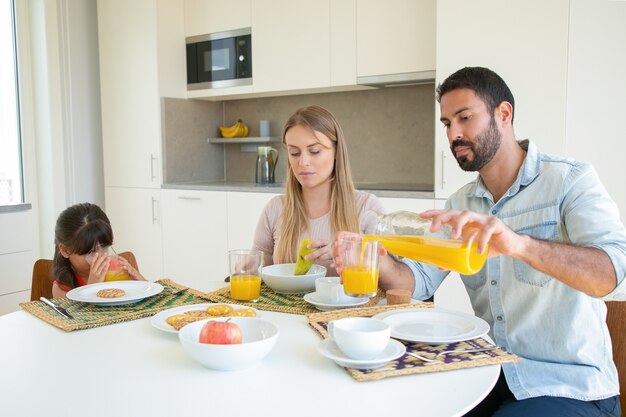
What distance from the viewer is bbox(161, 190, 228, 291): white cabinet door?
366 cm

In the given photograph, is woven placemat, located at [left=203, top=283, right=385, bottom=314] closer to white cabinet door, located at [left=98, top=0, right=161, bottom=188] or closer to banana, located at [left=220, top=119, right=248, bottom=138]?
white cabinet door, located at [left=98, top=0, right=161, bottom=188]

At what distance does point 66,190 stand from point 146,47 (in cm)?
115

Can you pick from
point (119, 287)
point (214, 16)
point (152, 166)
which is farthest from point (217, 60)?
point (119, 287)

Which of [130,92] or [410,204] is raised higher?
[130,92]

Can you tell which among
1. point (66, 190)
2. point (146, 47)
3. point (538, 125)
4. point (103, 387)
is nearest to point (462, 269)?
point (103, 387)

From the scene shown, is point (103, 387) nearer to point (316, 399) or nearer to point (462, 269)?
point (316, 399)

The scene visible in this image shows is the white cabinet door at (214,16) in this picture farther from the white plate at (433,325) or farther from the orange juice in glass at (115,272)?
the white plate at (433,325)

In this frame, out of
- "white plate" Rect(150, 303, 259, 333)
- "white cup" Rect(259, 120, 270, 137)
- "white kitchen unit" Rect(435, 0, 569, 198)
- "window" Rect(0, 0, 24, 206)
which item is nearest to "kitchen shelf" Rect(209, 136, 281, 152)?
"white cup" Rect(259, 120, 270, 137)

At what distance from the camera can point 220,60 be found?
12.3 feet

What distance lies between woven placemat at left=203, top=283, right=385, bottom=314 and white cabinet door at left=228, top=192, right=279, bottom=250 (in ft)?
6.11

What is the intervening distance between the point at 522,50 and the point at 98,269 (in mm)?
2047

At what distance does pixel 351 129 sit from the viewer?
377cm

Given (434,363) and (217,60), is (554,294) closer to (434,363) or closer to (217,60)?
(434,363)

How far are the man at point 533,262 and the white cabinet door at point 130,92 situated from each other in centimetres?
272
